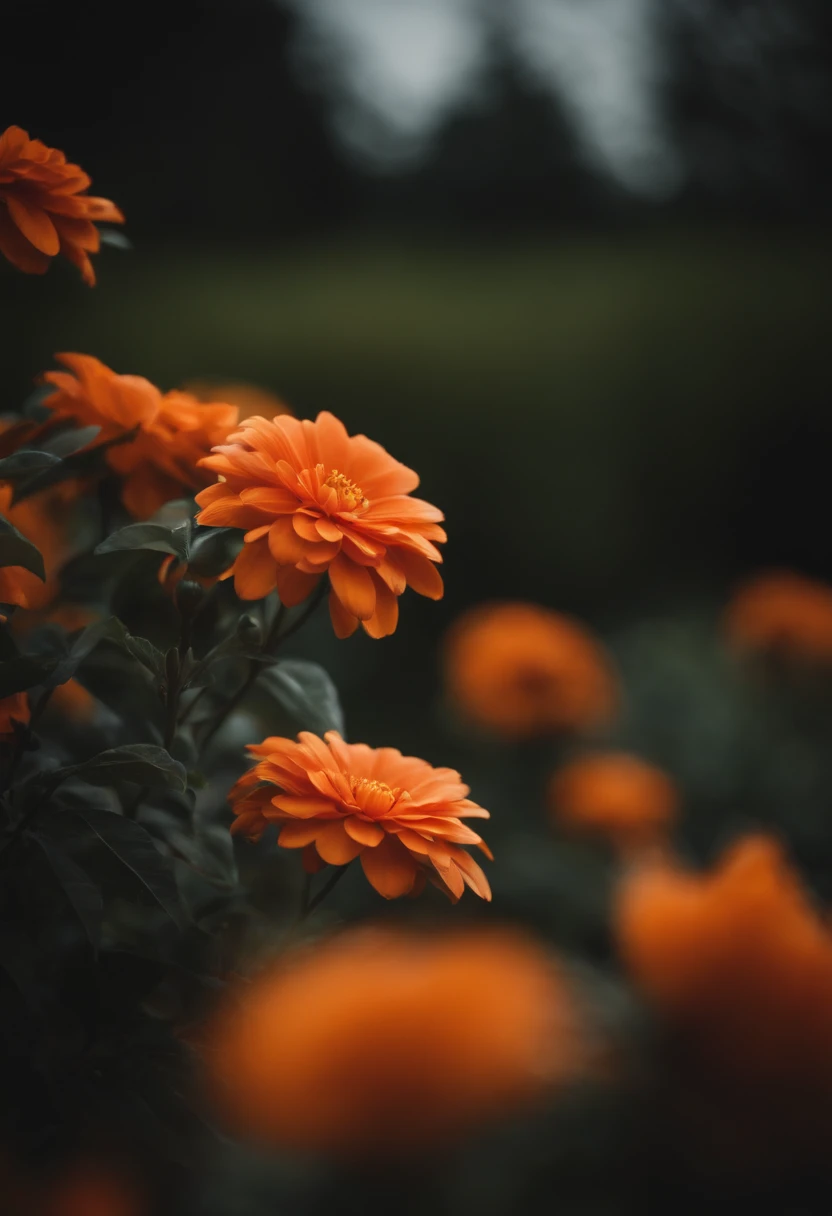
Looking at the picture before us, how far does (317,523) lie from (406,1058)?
321 mm

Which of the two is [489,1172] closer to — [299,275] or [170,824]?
[170,824]

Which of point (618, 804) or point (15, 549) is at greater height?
point (15, 549)

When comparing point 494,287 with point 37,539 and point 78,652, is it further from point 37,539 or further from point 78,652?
point 78,652

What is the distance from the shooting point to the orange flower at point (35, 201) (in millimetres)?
603

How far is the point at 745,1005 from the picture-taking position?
1.18 feet

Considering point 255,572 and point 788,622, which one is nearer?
point 255,572

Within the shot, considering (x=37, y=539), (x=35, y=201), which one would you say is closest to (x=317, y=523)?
(x=35, y=201)

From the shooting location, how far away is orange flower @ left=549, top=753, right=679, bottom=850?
1732 millimetres

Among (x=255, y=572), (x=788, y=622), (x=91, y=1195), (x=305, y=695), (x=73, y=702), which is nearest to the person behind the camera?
(x=91, y=1195)

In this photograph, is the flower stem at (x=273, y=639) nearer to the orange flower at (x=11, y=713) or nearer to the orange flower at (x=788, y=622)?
the orange flower at (x=11, y=713)

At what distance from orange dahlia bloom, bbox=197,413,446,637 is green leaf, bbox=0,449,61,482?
93mm

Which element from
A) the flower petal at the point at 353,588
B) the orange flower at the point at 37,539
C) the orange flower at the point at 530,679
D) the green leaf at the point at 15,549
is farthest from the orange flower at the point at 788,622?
the green leaf at the point at 15,549

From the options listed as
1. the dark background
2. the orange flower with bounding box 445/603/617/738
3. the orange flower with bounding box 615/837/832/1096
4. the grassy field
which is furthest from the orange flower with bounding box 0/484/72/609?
the grassy field

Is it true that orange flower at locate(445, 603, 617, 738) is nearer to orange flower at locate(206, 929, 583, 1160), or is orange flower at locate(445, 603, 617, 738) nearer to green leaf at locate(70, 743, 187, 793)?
green leaf at locate(70, 743, 187, 793)
